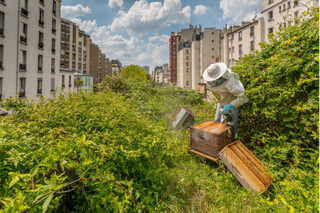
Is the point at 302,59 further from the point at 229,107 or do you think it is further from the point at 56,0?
the point at 56,0

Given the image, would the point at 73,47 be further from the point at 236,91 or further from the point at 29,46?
the point at 236,91

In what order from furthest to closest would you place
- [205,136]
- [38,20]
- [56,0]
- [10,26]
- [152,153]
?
[56,0] → [38,20] → [10,26] → [205,136] → [152,153]

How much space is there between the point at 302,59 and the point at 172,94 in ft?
23.3

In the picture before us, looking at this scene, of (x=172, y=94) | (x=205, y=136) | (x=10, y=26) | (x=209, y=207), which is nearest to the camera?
(x=209, y=207)

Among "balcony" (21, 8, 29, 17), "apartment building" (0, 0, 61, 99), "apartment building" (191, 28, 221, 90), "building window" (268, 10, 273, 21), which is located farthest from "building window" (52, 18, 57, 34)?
"apartment building" (191, 28, 221, 90)

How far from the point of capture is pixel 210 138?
10.1 feet

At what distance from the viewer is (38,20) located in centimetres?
1855

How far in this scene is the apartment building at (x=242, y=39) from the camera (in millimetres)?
24311

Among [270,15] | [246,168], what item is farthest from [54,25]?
[270,15]

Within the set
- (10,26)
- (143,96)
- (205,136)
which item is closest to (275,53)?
(205,136)

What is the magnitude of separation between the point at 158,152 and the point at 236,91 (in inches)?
70.6

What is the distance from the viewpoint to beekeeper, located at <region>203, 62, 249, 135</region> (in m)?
3.11

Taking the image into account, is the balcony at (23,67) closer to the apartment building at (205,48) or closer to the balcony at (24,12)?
the balcony at (24,12)

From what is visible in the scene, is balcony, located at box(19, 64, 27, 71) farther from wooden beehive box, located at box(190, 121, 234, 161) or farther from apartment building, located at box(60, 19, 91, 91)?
apartment building, located at box(60, 19, 91, 91)
